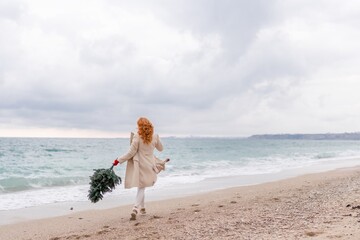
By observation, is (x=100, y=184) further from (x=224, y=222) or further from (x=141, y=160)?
(x=224, y=222)

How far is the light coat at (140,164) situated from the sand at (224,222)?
755 millimetres

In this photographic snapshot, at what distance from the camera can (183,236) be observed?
20.3ft

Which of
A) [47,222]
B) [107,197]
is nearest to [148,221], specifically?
[47,222]

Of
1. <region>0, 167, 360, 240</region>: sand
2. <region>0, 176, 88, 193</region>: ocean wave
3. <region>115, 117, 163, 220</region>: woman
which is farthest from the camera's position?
<region>0, 176, 88, 193</region>: ocean wave

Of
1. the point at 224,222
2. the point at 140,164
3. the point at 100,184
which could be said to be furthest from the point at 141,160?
the point at 224,222

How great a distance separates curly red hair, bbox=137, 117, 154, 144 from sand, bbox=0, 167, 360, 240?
162cm

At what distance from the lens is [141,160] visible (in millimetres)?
8453

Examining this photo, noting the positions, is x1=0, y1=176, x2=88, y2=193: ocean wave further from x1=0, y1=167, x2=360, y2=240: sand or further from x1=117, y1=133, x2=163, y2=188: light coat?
x1=117, y1=133, x2=163, y2=188: light coat

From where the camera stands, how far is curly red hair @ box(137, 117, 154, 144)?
834 centimetres

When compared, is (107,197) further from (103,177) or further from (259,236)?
(259,236)

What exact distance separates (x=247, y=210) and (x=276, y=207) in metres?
0.61

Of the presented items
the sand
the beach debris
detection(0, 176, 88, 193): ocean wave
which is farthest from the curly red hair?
detection(0, 176, 88, 193): ocean wave

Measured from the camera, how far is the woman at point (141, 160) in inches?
328

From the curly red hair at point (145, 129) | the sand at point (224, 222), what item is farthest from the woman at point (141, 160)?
the sand at point (224, 222)
